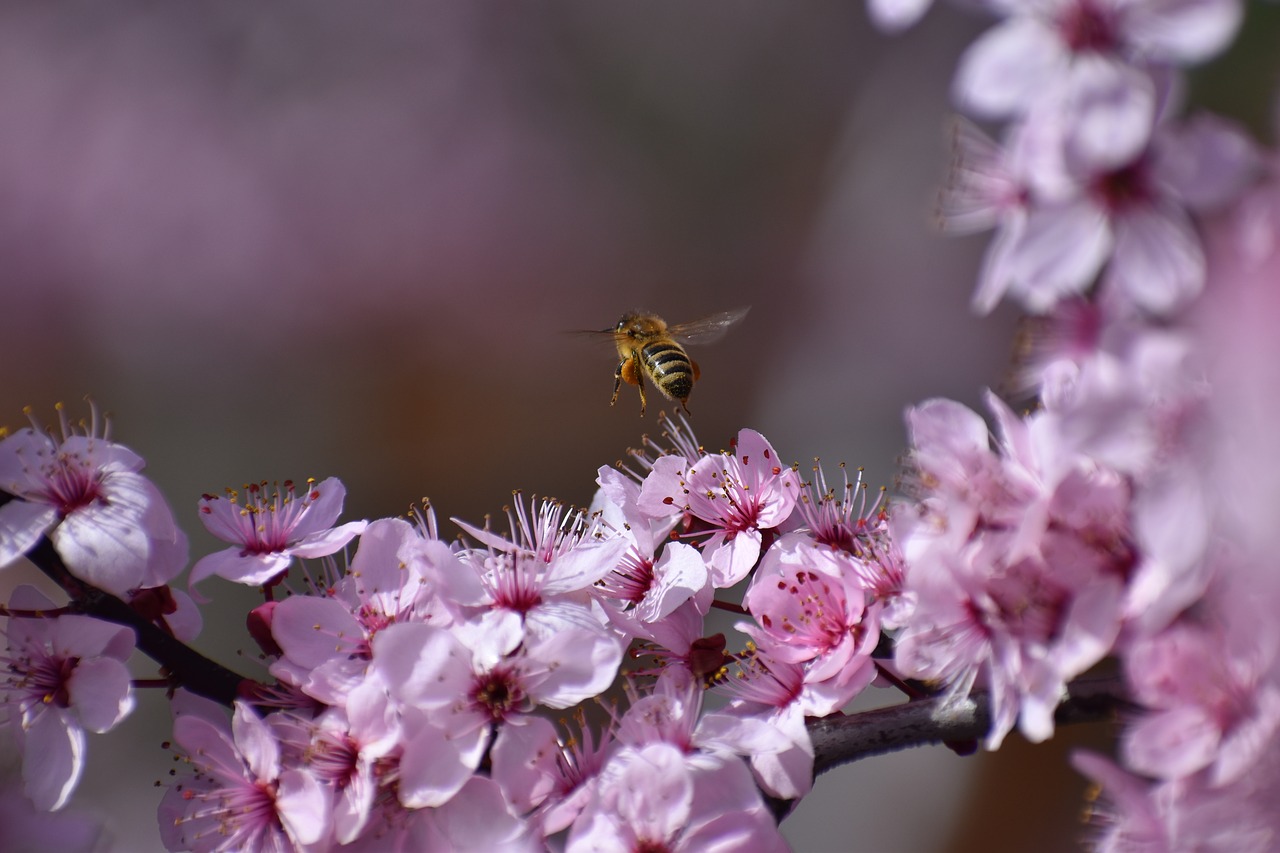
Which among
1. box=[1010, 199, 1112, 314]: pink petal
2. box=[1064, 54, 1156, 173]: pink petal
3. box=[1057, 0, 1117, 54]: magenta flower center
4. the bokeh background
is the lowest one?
the bokeh background

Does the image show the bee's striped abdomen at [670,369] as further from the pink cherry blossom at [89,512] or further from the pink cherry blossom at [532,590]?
the pink cherry blossom at [89,512]

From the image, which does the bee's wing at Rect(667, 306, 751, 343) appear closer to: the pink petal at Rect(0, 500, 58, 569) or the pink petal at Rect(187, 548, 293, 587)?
the pink petal at Rect(187, 548, 293, 587)

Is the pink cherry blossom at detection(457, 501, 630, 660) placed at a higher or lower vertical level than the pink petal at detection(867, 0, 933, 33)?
lower

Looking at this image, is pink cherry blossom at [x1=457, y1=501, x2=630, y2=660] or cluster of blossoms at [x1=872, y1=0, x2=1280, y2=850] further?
pink cherry blossom at [x1=457, y1=501, x2=630, y2=660]

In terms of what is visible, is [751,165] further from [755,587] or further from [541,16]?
[755,587]

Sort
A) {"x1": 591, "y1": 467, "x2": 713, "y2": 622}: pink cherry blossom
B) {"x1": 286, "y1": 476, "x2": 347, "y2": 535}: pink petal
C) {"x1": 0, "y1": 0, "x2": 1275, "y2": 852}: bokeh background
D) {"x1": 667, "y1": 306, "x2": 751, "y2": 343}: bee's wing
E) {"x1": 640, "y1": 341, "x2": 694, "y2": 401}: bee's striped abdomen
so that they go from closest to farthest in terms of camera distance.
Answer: {"x1": 591, "y1": 467, "x2": 713, "y2": 622}: pink cherry blossom, {"x1": 286, "y1": 476, "x2": 347, "y2": 535}: pink petal, {"x1": 640, "y1": 341, "x2": 694, "y2": 401}: bee's striped abdomen, {"x1": 667, "y1": 306, "x2": 751, "y2": 343}: bee's wing, {"x1": 0, "y1": 0, "x2": 1275, "y2": 852}: bokeh background

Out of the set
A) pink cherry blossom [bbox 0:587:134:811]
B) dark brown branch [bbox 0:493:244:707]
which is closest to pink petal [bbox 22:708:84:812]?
pink cherry blossom [bbox 0:587:134:811]
